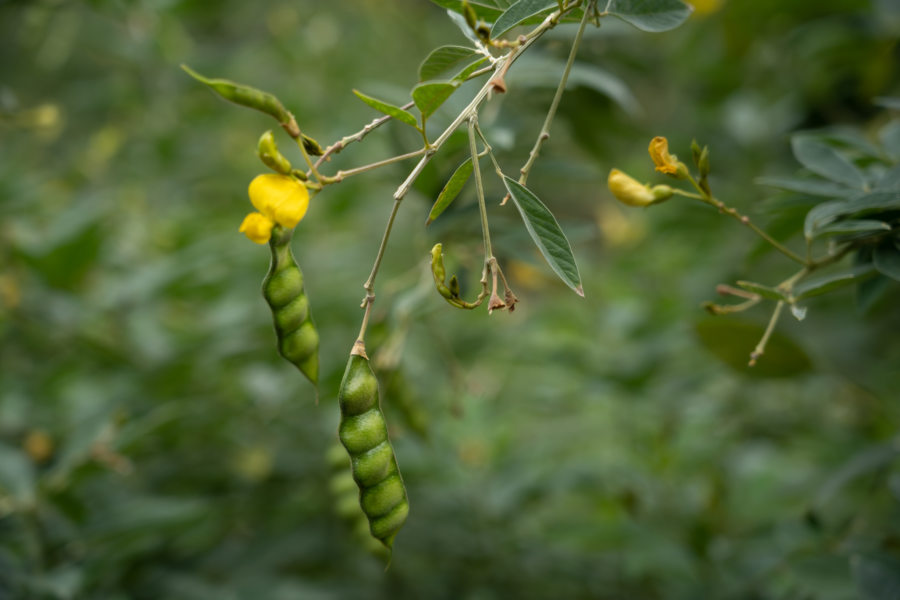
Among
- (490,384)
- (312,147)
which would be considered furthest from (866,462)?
(490,384)

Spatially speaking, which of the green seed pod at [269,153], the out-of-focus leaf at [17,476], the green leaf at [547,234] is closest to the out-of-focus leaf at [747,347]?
the green leaf at [547,234]

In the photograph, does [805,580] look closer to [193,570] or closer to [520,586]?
[520,586]

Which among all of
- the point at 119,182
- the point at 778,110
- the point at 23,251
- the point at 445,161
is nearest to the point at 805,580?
the point at 445,161

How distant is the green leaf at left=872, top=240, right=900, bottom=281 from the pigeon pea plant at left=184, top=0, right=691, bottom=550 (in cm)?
29

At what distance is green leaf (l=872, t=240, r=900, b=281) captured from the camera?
59cm

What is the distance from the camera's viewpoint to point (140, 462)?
1.29 meters

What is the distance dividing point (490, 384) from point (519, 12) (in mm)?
1412

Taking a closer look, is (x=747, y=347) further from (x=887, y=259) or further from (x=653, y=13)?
(x=653, y=13)

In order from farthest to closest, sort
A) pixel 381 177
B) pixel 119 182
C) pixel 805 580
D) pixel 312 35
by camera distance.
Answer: pixel 312 35
pixel 119 182
pixel 381 177
pixel 805 580

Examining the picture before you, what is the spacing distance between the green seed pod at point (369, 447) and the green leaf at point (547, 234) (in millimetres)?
175

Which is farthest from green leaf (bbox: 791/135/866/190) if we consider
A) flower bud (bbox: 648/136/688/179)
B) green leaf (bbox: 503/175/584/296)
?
green leaf (bbox: 503/175/584/296)

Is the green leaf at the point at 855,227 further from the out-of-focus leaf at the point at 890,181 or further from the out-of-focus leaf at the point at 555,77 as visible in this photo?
the out-of-focus leaf at the point at 555,77

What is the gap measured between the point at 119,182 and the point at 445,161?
1.46 metres

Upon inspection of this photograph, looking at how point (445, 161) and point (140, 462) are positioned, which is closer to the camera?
point (445, 161)
